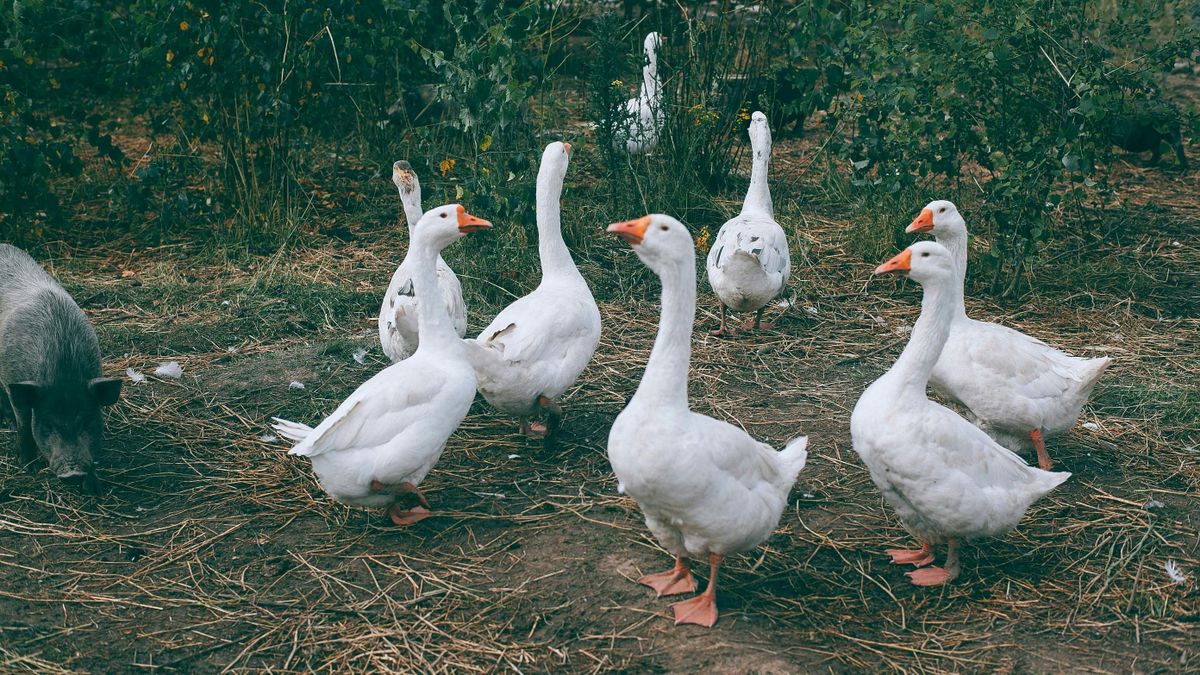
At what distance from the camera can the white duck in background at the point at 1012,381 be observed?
4824mm

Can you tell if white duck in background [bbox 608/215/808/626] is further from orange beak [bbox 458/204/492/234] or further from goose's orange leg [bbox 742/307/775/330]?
goose's orange leg [bbox 742/307/775/330]

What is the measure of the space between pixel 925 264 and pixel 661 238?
1.22 metres

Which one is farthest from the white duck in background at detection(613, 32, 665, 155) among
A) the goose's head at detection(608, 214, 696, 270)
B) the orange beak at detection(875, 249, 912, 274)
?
the goose's head at detection(608, 214, 696, 270)

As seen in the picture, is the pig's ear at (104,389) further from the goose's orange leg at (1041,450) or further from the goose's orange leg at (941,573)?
the goose's orange leg at (1041,450)

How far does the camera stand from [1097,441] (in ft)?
17.3

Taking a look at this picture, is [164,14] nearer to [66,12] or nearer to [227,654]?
[66,12]

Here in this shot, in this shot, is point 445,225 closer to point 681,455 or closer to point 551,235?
point 551,235

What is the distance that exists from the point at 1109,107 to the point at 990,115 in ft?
2.46

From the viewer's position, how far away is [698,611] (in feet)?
12.9

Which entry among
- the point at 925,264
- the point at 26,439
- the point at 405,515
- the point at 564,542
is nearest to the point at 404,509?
the point at 405,515

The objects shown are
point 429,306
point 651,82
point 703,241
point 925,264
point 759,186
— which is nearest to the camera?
point 925,264

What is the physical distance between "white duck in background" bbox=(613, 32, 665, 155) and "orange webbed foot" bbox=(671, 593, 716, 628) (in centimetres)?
467

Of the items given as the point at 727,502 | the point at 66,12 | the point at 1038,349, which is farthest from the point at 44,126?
the point at 1038,349

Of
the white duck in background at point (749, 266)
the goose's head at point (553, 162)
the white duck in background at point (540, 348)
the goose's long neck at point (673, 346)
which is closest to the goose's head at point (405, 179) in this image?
the goose's head at point (553, 162)
